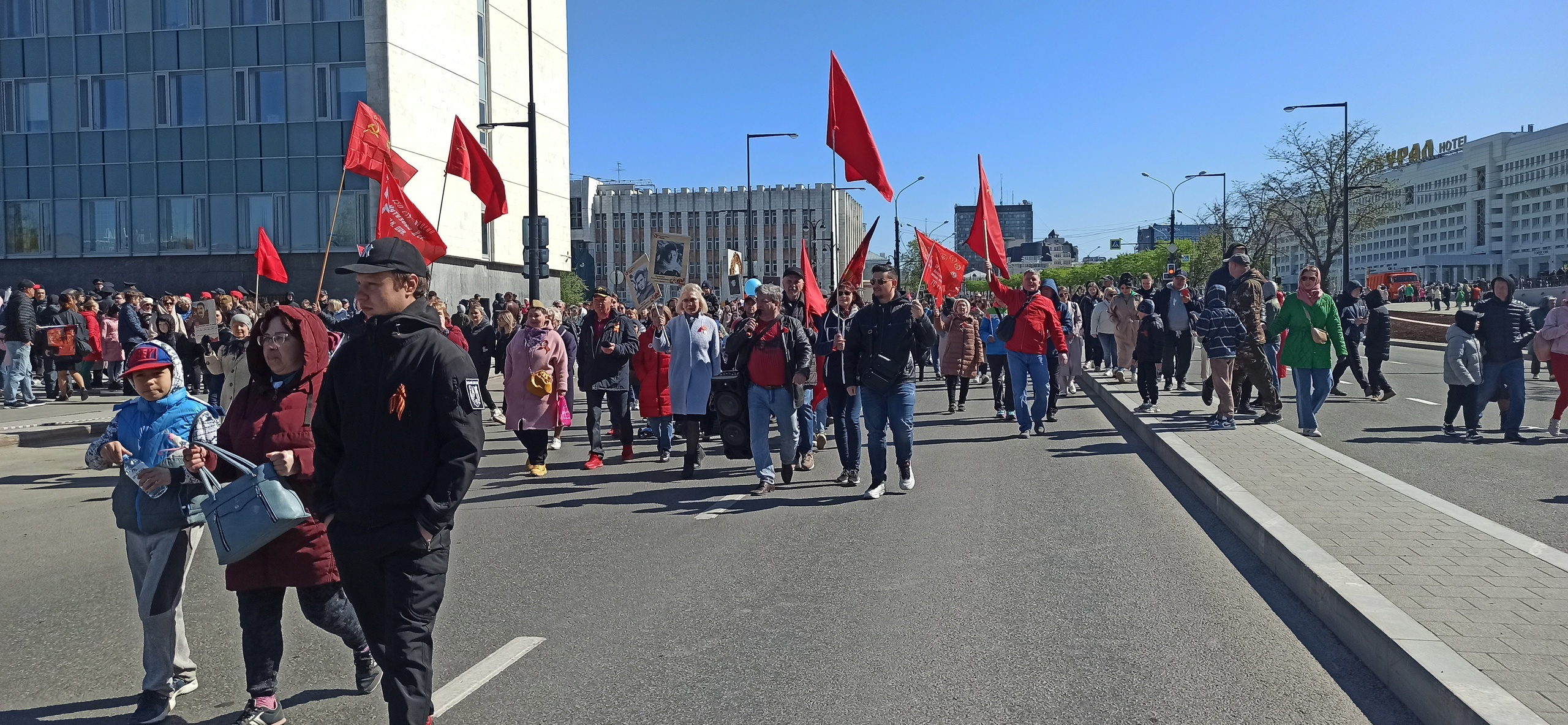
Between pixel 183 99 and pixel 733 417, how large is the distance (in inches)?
1465

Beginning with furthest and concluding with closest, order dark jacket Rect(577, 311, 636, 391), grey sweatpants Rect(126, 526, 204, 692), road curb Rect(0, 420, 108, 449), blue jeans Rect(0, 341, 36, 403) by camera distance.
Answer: blue jeans Rect(0, 341, 36, 403)
road curb Rect(0, 420, 108, 449)
dark jacket Rect(577, 311, 636, 391)
grey sweatpants Rect(126, 526, 204, 692)

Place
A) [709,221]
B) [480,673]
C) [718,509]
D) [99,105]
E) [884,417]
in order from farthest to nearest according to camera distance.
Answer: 1. [709,221]
2. [99,105]
3. [884,417]
4. [718,509]
5. [480,673]

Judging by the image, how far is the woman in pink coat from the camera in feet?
37.2

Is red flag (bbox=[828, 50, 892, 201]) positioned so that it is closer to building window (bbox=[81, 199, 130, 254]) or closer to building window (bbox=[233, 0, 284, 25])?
building window (bbox=[233, 0, 284, 25])

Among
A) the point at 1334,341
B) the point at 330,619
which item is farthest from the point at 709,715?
the point at 1334,341

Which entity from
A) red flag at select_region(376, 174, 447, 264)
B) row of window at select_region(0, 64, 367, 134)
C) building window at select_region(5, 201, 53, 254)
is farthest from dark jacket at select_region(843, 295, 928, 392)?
building window at select_region(5, 201, 53, 254)

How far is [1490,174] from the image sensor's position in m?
142

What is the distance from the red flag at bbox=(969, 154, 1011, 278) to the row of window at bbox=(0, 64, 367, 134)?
3044cm

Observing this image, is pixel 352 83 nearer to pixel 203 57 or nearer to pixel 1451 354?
pixel 203 57

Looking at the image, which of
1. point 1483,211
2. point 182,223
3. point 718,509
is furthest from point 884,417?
point 1483,211

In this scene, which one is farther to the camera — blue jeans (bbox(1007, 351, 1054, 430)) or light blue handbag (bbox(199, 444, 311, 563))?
blue jeans (bbox(1007, 351, 1054, 430))

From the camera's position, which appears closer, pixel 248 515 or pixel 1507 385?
pixel 248 515

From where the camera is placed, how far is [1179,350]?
18.2m

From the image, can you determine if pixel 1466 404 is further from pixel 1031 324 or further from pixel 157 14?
pixel 157 14
